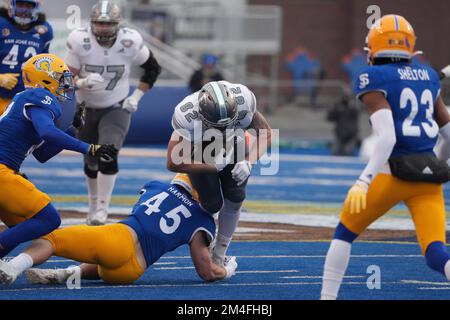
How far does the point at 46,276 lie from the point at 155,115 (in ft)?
41.4

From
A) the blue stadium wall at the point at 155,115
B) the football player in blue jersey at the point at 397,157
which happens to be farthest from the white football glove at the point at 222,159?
the blue stadium wall at the point at 155,115

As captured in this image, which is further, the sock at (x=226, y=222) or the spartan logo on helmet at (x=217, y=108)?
the sock at (x=226, y=222)

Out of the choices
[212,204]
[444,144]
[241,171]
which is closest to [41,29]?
[212,204]

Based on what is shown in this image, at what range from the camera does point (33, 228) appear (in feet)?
21.1

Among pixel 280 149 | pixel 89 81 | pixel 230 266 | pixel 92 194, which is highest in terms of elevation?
pixel 89 81

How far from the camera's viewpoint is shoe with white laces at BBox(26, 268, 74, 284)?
6691 mm

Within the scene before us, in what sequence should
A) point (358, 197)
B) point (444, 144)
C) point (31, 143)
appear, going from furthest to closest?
point (31, 143) → point (444, 144) → point (358, 197)

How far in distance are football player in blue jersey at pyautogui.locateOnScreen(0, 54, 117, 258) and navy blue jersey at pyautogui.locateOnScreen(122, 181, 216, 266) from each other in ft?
1.51

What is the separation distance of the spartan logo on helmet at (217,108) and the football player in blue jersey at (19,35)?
2.90 m

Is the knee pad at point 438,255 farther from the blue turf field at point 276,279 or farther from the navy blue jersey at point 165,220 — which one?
the navy blue jersey at point 165,220

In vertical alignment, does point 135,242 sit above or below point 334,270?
below

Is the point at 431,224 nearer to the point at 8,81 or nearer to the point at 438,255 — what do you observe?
the point at 438,255

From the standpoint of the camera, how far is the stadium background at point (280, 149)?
7.00 meters

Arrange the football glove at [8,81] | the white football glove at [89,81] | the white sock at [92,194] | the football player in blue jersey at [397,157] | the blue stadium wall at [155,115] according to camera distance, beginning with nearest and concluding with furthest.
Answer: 1. the football player in blue jersey at [397,157]
2. the football glove at [8,81]
3. the white football glove at [89,81]
4. the white sock at [92,194]
5. the blue stadium wall at [155,115]
